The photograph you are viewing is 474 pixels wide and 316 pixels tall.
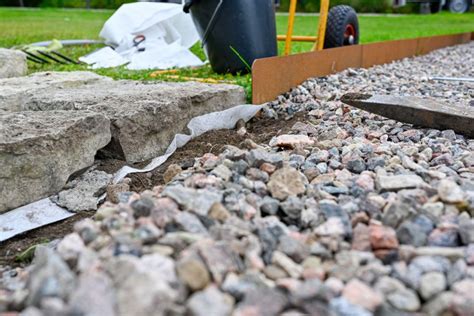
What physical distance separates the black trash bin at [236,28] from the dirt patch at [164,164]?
2.97 feet

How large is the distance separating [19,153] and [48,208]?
9.4 inches

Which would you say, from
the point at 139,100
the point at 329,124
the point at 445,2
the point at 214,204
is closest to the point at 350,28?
the point at 329,124

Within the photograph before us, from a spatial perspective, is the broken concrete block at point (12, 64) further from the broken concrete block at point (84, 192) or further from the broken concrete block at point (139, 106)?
the broken concrete block at point (84, 192)

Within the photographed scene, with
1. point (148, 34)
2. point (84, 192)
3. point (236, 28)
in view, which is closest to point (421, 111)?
point (84, 192)

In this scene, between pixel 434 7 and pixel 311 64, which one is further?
pixel 434 7

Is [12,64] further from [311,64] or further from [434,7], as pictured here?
[434,7]

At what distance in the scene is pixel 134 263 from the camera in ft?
3.37

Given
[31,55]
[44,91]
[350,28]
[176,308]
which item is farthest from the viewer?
[350,28]

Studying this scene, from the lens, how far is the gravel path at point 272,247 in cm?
99

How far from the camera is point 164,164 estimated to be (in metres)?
2.44

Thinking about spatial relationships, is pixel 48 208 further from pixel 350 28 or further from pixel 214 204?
pixel 350 28

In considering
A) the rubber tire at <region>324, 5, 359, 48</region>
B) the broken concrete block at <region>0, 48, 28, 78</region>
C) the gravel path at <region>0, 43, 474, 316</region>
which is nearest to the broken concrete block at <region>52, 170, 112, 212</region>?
the gravel path at <region>0, 43, 474, 316</region>

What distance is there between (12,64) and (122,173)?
6.89ft

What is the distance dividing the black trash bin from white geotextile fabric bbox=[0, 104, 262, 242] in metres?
0.86
